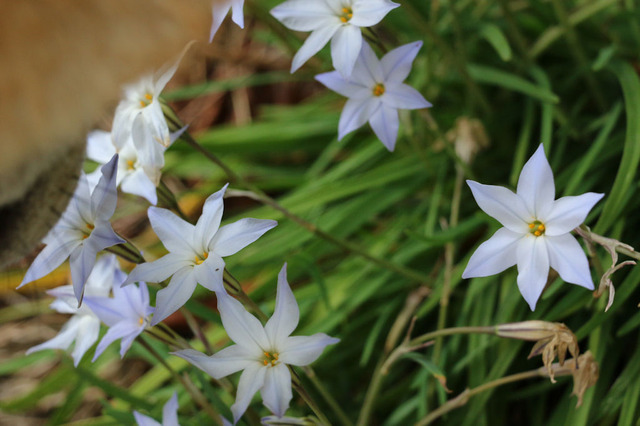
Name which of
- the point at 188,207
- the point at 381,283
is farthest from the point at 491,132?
the point at 188,207

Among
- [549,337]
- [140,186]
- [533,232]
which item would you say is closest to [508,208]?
[533,232]

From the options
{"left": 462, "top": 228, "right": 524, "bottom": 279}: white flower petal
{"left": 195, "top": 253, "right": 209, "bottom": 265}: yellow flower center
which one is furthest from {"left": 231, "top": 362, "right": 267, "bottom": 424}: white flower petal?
{"left": 462, "top": 228, "right": 524, "bottom": 279}: white flower petal

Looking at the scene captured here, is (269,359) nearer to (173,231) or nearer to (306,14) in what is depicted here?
(173,231)

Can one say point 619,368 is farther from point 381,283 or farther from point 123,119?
point 123,119

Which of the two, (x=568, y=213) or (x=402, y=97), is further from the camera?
(x=402, y=97)

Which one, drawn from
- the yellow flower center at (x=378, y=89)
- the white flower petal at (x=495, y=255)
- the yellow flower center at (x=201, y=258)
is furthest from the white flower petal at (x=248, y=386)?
the yellow flower center at (x=378, y=89)

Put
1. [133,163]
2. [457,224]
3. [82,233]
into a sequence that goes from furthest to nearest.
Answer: [457,224], [133,163], [82,233]
